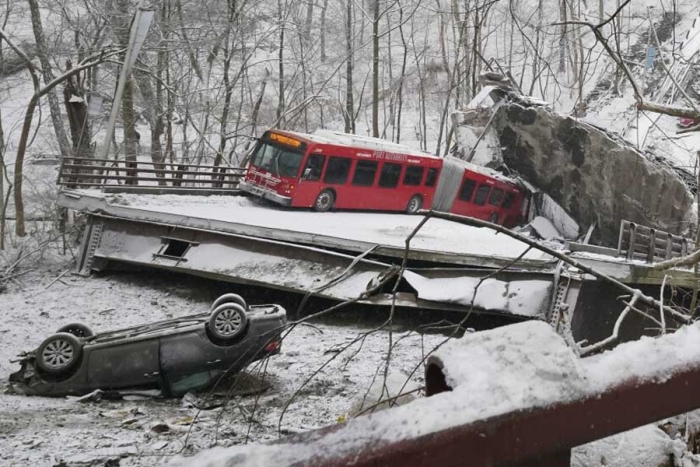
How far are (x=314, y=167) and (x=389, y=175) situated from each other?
2839 mm

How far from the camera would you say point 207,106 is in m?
24.6

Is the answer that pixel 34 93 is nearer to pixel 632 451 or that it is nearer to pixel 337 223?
pixel 337 223

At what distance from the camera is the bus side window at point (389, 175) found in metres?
19.3

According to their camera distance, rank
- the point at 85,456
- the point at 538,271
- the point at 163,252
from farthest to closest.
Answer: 1. the point at 163,252
2. the point at 538,271
3. the point at 85,456

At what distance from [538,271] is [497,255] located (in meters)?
0.90

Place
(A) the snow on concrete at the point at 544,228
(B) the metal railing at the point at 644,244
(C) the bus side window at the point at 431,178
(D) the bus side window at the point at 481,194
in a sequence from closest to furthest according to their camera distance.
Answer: (B) the metal railing at the point at 644,244, (C) the bus side window at the point at 431,178, (D) the bus side window at the point at 481,194, (A) the snow on concrete at the point at 544,228

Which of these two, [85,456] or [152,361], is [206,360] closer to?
[152,361]

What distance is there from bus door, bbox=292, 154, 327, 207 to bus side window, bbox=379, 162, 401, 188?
7.32 ft

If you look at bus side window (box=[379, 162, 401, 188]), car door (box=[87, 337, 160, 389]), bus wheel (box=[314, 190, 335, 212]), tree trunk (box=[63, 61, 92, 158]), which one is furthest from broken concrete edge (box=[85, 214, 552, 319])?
bus side window (box=[379, 162, 401, 188])

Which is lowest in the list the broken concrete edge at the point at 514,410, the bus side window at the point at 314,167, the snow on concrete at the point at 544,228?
the snow on concrete at the point at 544,228

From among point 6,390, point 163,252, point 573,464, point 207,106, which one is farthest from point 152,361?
point 207,106

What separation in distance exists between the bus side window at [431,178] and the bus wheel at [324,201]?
3625 millimetres

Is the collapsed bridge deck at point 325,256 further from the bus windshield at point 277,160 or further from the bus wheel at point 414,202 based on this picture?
the bus wheel at point 414,202

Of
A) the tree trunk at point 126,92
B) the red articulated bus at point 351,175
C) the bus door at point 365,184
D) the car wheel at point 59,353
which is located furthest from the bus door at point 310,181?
the car wheel at point 59,353
